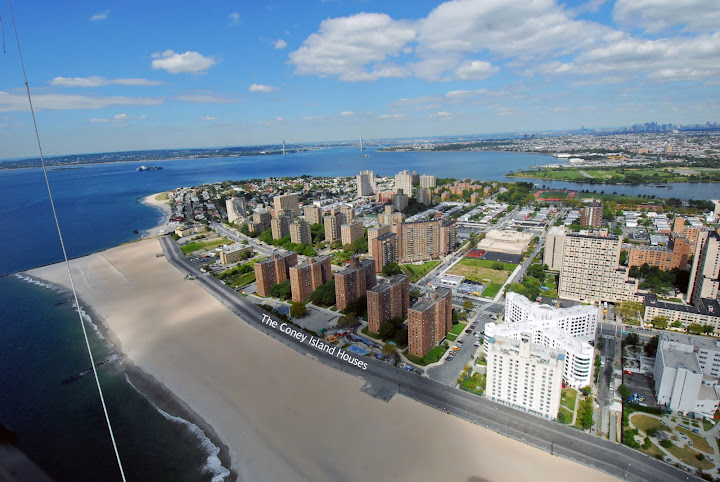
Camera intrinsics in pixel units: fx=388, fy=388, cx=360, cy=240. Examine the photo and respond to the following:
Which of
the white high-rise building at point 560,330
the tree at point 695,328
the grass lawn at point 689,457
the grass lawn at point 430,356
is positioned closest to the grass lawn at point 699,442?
the grass lawn at point 689,457

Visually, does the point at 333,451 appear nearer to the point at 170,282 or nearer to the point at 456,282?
the point at 456,282

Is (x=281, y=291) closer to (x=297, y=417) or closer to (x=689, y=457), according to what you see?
(x=297, y=417)

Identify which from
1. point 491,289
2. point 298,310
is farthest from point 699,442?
point 298,310

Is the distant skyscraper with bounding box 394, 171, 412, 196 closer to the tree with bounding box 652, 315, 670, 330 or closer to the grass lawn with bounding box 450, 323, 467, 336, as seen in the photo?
the grass lawn with bounding box 450, 323, 467, 336

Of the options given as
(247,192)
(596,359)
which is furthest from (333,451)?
(247,192)

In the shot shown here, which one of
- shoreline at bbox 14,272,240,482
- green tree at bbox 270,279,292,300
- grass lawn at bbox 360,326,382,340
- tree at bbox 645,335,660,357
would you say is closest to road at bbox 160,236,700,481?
grass lawn at bbox 360,326,382,340
